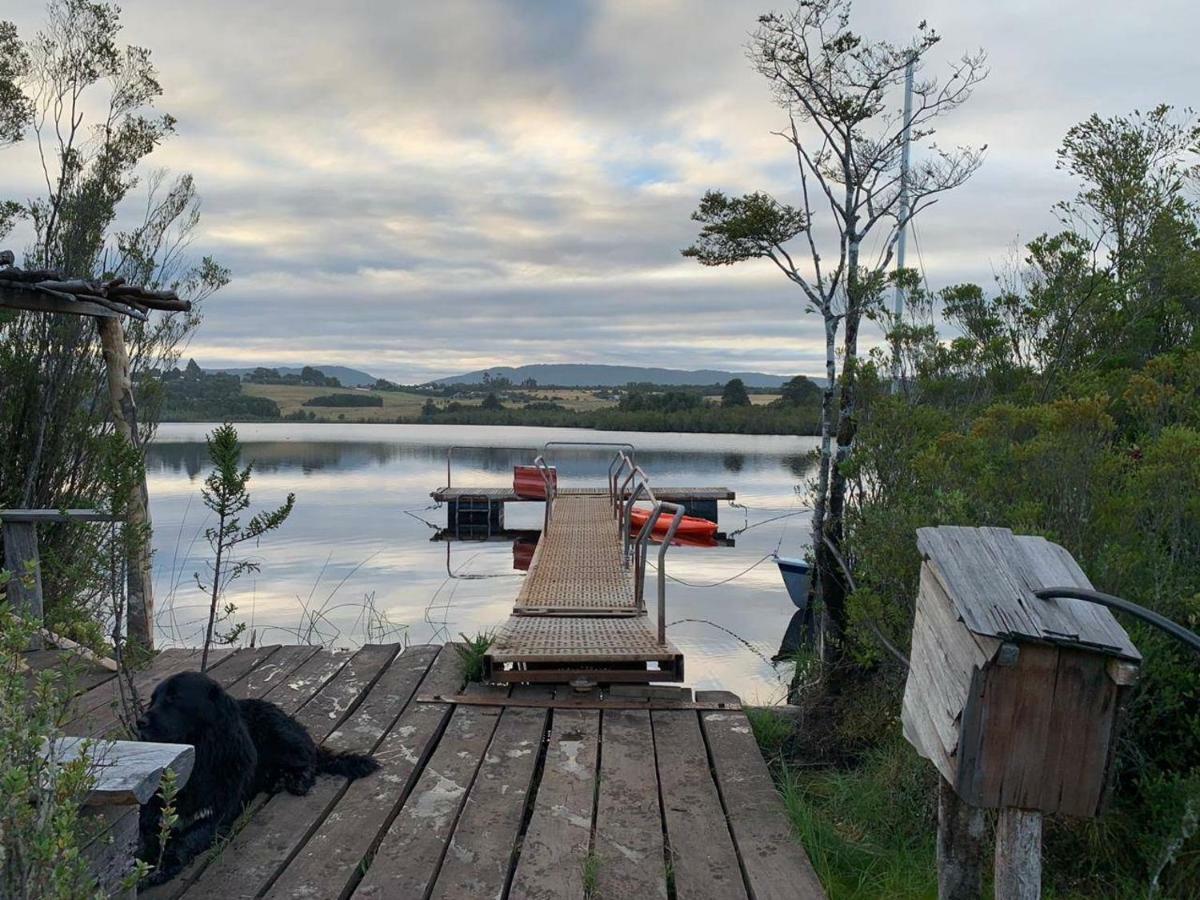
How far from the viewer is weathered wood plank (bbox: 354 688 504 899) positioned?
2.71 metres

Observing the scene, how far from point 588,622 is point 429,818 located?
3.14 m

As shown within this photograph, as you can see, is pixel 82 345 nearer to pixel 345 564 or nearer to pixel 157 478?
pixel 345 564

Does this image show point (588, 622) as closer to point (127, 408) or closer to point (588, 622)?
point (588, 622)

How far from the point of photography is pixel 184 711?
2.88m

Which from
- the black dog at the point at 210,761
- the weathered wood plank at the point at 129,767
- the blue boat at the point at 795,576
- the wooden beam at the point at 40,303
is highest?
the wooden beam at the point at 40,303

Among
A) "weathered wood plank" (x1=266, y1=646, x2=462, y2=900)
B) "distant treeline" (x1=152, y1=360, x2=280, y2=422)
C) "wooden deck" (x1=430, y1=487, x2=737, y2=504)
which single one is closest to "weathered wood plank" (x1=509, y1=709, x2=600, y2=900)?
"weathered wood plank" (x1=266, y1=646, x2=462, y2=900)

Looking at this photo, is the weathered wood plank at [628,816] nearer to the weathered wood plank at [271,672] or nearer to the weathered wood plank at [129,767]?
the weathered wood plank at [129,767]

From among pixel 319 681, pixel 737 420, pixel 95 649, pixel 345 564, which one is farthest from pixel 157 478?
pixel 95 649

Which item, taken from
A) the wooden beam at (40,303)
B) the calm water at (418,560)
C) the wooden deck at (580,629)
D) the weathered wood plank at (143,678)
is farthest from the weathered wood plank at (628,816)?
the wooden beam at (40,303)

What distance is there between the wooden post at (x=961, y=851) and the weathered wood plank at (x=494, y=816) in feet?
3.96

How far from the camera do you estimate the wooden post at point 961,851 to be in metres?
2.39

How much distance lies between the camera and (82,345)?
7.37 meters

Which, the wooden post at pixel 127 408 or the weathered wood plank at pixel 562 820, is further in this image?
the wooden post at pixel 127 408

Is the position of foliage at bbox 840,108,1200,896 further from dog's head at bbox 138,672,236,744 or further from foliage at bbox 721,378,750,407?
foliage at bbox 721,378,750,407
